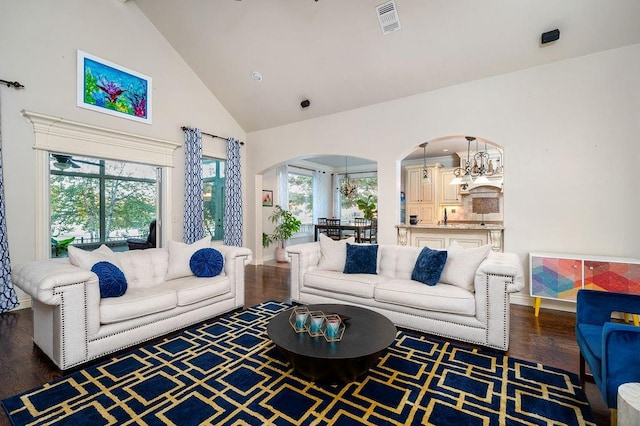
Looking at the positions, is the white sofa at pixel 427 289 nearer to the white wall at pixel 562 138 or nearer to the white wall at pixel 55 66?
the white wall at pixel 562 138

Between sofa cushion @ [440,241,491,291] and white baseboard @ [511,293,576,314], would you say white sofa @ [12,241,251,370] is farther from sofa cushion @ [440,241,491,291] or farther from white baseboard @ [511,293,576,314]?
white baseboard @ [511,293,576,314]

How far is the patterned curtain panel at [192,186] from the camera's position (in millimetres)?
5691

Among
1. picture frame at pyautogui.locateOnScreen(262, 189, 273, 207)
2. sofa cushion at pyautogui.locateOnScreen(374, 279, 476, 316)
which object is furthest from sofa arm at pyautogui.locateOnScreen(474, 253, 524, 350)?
picture frame at pyautogui.locateOnScreen(262, 189, 273, 207)

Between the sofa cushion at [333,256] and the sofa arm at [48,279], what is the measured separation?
2.51 metres

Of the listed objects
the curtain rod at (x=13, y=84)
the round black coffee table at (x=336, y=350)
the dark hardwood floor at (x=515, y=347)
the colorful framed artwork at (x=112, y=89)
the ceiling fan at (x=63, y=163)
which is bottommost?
the dark hardwood floor at (x=515, y=347)

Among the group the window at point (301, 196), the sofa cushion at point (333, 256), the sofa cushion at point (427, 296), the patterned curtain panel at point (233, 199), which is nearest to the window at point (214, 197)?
the patterned curtain panel at point (233, 199)

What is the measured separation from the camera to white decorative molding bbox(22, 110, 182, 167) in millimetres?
3998

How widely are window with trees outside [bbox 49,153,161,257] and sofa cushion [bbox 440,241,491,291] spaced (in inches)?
205

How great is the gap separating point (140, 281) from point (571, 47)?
586 centimetres

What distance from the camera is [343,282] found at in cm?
353

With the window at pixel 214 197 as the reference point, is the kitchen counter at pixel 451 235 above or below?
below

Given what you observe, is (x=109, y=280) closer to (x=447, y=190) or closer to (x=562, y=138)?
(x=562, y=138)

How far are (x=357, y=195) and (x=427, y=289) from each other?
24.6ft

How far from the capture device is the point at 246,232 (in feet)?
23.5
